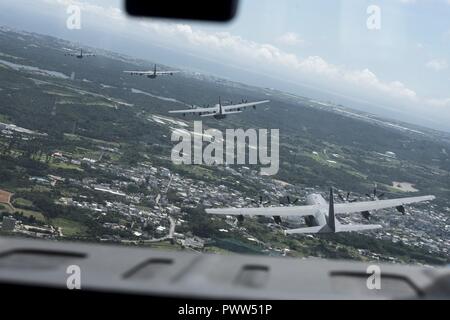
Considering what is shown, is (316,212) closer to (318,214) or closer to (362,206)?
(318,214)

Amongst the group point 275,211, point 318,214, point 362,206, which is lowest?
point 362,206

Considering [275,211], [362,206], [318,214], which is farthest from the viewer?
[362,206]

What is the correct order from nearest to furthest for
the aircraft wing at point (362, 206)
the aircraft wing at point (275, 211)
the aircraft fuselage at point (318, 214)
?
the aircraft wing at point (275, 211)
the aircraft fuselage at point (318, 214)
the aircraft wing at point (362, 206)

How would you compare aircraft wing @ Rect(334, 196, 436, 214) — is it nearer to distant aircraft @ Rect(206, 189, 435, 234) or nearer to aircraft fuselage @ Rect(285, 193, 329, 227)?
distant aircraft @ Rect(206, 189, 435, 234)

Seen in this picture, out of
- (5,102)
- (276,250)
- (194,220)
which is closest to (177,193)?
(194,220)

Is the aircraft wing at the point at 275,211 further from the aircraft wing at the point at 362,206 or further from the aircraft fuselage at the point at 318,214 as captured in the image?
the aircraft wing at the point at 362,206

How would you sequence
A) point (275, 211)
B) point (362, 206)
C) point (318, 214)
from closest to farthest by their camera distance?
point (275, 211) < point (318, 214) < point (362, 206)

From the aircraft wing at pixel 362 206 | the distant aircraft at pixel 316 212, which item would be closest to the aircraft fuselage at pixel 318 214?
the distant aircraft at pixel 316 212

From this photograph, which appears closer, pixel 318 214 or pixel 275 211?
pixel 275 211

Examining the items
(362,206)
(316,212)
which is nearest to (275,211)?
(316,212)
